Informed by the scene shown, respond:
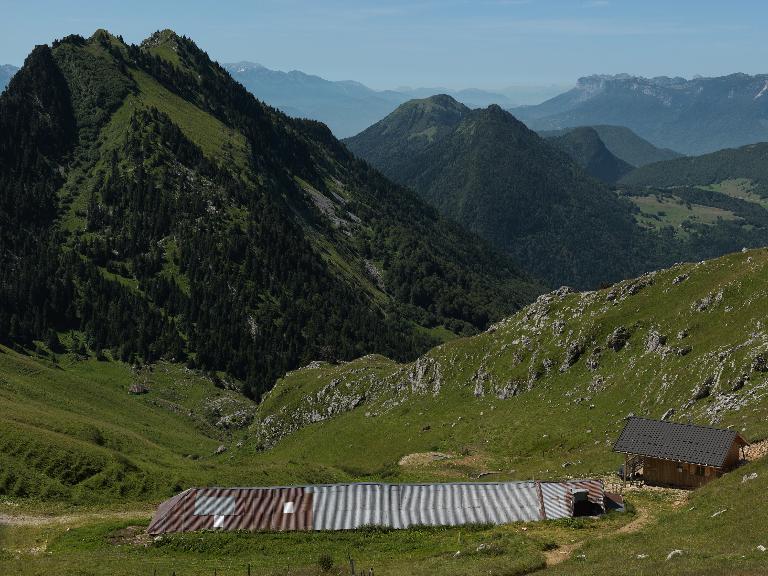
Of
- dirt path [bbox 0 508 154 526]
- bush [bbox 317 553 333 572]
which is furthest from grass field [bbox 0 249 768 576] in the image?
bush [bbox 317 553 333 572]

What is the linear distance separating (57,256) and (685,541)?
19509 centimetres

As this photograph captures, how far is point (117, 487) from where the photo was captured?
62500 mm

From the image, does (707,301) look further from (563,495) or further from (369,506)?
(369,506)

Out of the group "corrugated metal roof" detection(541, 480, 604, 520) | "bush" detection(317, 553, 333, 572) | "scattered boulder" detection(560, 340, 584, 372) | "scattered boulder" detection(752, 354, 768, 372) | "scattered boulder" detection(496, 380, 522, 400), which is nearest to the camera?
"bush" detection(317, 553, 333, 572)

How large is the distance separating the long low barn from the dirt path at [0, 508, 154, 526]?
16.6ft

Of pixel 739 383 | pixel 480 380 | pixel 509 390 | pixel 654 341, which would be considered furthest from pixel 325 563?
pixel 480 380

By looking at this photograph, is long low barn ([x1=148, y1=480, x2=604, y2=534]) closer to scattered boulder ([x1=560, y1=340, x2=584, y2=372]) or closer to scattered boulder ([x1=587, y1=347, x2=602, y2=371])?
scattered boulder ([x1=587, y1=347, x2=602, y2=371])

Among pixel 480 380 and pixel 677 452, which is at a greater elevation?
pixel 677 452

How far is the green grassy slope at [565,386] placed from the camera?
72.6 meters

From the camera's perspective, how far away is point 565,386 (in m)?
92.4

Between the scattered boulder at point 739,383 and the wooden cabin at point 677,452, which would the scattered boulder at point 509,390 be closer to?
the scattered boulder at point 739,383

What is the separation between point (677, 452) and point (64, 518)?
47075mm

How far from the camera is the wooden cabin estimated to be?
52.8 meters

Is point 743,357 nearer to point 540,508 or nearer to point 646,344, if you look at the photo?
point 646,344
